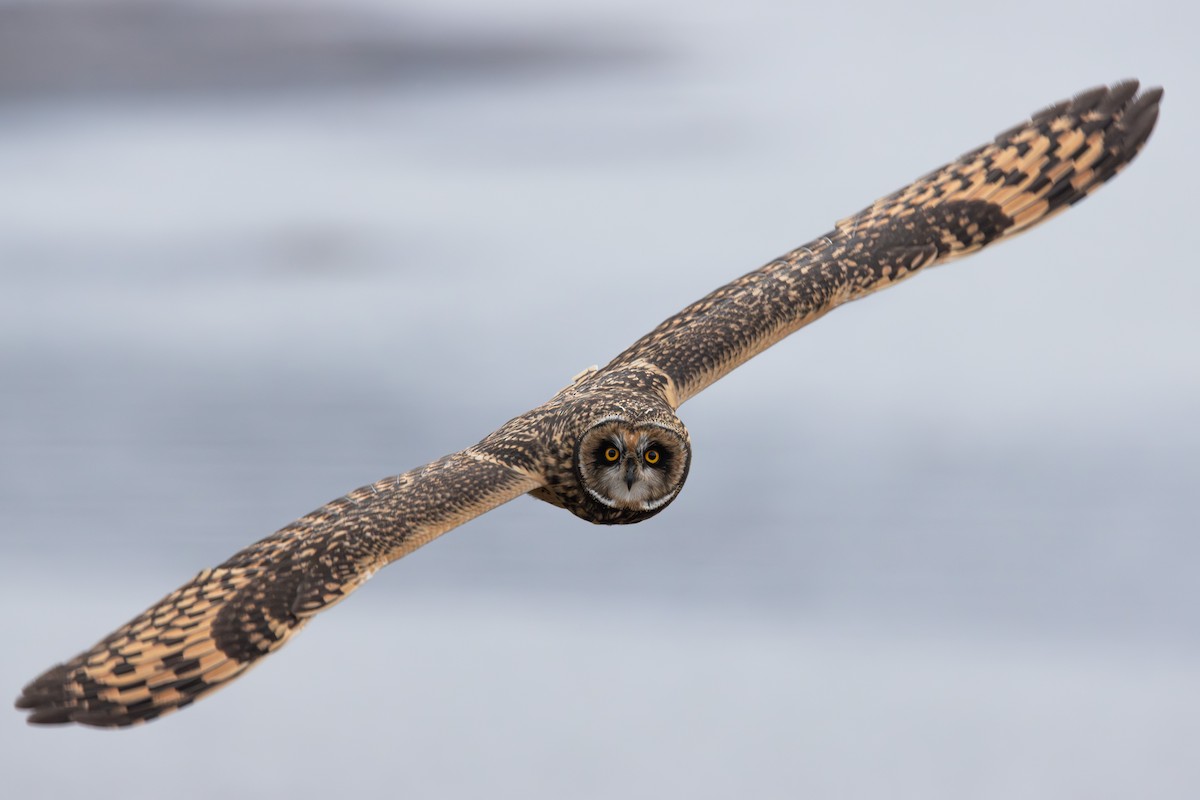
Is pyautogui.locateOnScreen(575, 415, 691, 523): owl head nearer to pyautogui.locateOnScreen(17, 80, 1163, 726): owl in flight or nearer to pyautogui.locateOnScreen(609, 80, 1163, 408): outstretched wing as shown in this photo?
pyautogui.locateOnScreen(17, 80, 1163, 726): owl in flight

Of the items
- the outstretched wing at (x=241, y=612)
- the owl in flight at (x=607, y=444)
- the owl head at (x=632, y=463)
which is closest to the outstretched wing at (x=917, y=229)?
the owl in flight at (x=607, y=444)

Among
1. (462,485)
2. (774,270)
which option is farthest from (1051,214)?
(462,485)

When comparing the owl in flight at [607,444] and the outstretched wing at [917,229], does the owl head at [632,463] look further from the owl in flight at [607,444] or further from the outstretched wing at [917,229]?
the outstretched wing at [917,229]

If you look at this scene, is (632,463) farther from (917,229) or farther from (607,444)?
(917,229)

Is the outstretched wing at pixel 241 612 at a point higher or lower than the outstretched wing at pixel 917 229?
lower

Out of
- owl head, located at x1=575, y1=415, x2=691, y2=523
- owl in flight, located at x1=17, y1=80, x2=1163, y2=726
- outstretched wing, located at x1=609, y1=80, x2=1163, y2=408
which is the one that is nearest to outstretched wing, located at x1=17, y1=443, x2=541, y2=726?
owl in flight, located at x1=17, y1=80, x2=1163, y2=726

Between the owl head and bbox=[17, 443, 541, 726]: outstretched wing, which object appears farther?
the owl head
